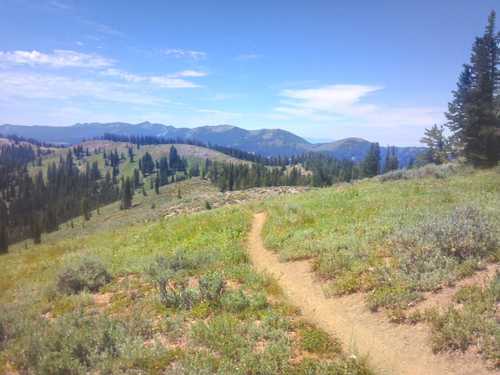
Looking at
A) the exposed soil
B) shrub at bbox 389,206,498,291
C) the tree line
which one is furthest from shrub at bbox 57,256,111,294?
the tree line

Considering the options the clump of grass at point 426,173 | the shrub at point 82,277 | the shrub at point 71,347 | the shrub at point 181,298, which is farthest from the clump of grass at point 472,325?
the clump of grass at point 426,173

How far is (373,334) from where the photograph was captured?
7.89 metres

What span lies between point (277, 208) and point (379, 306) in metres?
15.4

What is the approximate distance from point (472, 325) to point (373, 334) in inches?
80.1

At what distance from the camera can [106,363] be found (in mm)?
7039

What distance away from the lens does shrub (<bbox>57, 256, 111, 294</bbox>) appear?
12.6 meters

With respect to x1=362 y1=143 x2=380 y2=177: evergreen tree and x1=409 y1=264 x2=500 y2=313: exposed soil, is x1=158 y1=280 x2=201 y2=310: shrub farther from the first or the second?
x1=362 y1=143 x2=380 y2=177: evergreen tree

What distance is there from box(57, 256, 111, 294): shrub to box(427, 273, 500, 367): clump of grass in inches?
439

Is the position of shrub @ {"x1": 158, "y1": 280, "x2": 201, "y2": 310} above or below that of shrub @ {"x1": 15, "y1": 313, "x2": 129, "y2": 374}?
above

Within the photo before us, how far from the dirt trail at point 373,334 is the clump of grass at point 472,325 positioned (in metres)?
0.23

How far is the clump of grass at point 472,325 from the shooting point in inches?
252

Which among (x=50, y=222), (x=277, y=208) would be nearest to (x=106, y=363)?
(x=277, y=208)

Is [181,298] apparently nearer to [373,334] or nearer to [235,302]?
[235,302]

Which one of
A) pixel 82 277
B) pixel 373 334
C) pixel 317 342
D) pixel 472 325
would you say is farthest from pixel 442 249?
pixel 82 277
